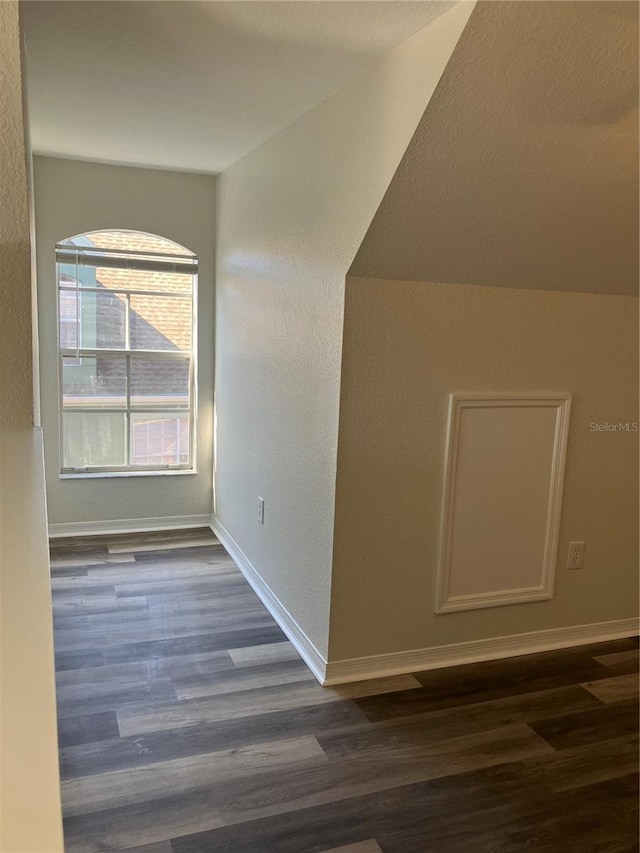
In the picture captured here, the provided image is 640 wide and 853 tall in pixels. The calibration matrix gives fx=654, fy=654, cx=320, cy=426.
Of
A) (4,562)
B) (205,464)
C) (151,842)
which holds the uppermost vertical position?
(4,562)

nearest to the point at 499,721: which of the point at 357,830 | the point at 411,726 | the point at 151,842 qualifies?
the point at 411,726

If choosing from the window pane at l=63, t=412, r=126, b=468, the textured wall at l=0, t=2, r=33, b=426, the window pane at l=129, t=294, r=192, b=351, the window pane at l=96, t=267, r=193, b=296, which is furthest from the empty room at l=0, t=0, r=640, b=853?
the window pane at l=63, t=412, r=126, b=468

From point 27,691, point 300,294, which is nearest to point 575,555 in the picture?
point 300,294

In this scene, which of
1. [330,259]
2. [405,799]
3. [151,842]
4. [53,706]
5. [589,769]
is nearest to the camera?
[53,706]

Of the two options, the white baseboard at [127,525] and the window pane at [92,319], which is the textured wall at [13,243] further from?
the white baseboard at [127,525]

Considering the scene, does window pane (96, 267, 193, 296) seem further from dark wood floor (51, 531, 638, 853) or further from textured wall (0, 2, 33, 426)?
textured wall (0, 2, 33, 426)

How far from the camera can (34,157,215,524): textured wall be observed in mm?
3783

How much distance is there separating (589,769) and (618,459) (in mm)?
1311

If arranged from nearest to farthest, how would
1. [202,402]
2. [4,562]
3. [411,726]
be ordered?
[4,562], [411,726], [202,402]

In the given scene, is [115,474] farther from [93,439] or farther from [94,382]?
[94,382]

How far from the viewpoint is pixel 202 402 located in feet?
14.1

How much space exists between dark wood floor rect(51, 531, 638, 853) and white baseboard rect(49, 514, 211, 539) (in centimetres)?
110

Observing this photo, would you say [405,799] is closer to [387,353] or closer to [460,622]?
[460,622]

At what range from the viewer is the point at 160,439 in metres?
4.28
